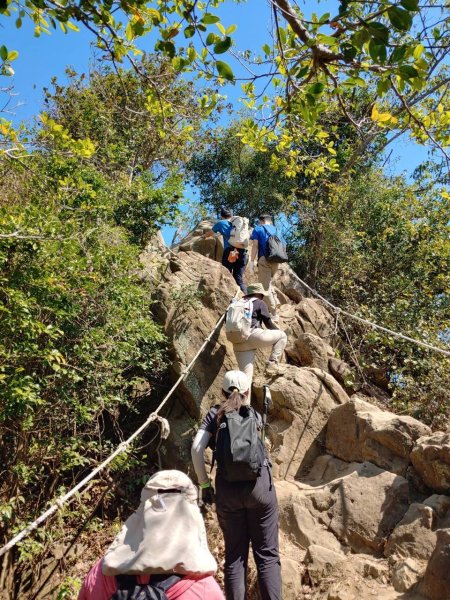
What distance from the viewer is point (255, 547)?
4.41 metres

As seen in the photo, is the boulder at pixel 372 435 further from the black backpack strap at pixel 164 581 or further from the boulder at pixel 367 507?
the black backpack strap at pixel 164 581

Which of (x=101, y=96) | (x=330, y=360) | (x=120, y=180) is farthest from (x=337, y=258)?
(x=101, y=96)

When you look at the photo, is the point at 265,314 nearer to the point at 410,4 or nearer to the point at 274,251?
the point at 274,251

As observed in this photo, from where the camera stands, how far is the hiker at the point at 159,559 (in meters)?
2.42

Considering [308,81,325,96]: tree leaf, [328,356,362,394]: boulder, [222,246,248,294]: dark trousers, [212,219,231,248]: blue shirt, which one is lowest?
[328,356,362,394]: boulder

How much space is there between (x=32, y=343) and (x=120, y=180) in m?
6.22

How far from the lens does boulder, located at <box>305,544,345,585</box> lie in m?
5.44

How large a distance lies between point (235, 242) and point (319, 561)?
551 centimetres

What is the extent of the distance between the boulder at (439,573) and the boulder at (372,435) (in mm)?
1514

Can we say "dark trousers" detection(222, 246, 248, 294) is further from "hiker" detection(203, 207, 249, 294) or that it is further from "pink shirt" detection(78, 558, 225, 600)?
"pink shirt" detection(78, 558, 225, 600)

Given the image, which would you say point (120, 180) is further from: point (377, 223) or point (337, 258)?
point (377, 223)

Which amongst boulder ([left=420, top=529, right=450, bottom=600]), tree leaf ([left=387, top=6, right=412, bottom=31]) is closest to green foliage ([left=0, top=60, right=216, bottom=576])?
tree leaf ([left=387, top=6, right=412, bottom=31])

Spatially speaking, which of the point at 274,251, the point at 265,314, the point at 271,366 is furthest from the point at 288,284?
the point at 265,314

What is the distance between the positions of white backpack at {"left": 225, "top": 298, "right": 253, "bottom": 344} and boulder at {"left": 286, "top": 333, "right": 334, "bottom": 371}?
92.5 inches
